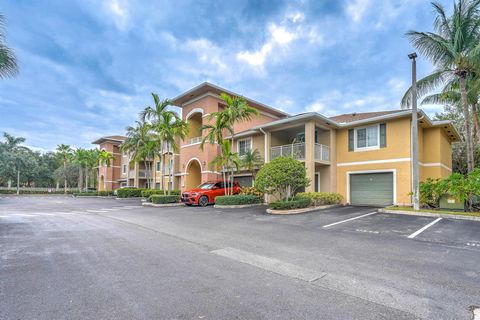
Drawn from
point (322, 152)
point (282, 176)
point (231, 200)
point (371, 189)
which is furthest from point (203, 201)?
point (371, 189)

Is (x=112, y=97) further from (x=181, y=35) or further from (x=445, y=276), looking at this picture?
(x=445, y=276)

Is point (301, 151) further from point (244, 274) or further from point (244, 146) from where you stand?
point (244, 274)

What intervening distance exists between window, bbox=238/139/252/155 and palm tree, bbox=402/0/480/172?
1212 centimetres

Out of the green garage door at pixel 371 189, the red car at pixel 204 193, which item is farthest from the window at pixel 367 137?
the red car at pixel 204 193

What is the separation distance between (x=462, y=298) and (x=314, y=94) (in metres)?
24.5

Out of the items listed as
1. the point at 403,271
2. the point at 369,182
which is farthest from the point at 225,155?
the point at 403,271

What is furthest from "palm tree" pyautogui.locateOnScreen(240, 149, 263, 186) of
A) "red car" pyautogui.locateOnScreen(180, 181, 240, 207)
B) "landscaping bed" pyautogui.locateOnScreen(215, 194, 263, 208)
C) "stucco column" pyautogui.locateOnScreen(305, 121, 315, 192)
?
"stucco column" pyautogui.locateOnScreen(305, 121, 315, 192)

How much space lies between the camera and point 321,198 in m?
14.4

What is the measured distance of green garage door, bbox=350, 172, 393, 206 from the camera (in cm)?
1465

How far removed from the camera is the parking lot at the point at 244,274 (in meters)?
3.04

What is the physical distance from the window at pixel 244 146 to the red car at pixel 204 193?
11.4 feet

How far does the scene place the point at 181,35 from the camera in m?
15.9

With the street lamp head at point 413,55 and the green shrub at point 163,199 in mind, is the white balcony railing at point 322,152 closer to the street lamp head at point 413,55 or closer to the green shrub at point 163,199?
the street lamp head at point 413,55

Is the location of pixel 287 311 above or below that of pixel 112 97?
below
